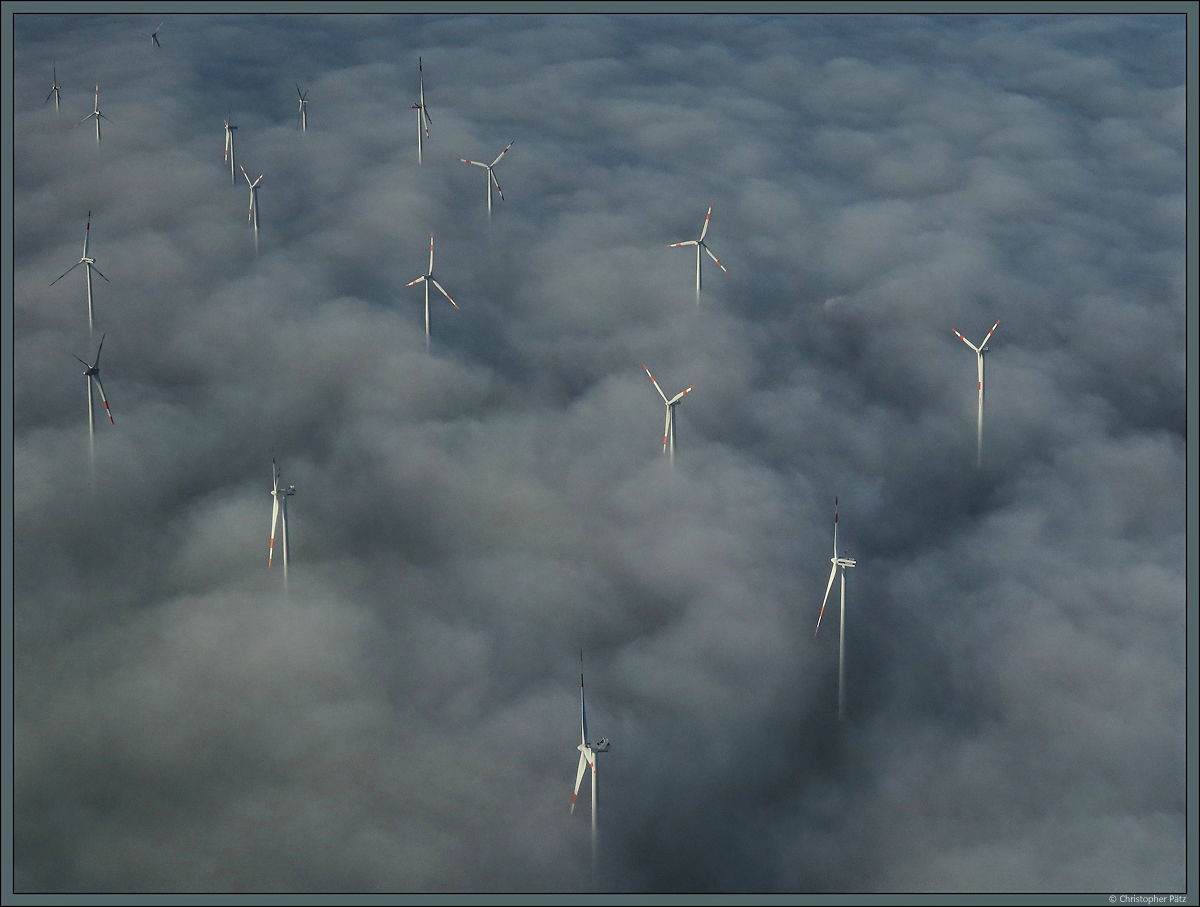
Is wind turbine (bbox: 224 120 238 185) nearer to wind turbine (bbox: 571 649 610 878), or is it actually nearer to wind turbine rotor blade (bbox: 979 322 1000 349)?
wind turbine rotor blade (bbox: 979 322 1000 349)

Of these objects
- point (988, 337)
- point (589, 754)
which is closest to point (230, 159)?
point (988, 337)

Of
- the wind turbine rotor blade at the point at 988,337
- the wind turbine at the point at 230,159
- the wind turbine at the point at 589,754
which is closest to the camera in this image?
the wind turbine at the point at 589,754

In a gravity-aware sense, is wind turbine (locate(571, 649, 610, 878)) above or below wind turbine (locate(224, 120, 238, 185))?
below

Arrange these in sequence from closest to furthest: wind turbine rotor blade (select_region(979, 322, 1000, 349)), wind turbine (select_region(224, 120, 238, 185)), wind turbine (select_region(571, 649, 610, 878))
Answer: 1. wind turbine (select_region(571, 649, 610, 878))
2. wind turbine rotor blade (select_region(979, 322, 1000, 349))
3. wind turbine (select_region(224, 120, 238, 185))

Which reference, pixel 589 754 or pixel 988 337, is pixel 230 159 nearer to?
pixel 988 337

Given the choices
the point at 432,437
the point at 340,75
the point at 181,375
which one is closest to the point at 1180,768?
the point at 432,437

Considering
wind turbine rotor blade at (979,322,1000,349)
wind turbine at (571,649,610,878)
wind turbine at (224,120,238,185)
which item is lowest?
wind turbine at (571,649,610,878)

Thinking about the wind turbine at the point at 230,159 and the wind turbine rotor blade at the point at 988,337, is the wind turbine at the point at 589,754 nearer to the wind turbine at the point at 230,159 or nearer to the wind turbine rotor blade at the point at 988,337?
the wind turbine rotor blade at the point at 988,337

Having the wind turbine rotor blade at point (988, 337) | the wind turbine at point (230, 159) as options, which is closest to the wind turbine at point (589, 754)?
the wind turbine rotor blade at point (988, 337)

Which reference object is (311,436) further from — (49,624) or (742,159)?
(742,159)

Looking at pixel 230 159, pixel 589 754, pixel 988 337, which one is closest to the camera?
pixel 589 754

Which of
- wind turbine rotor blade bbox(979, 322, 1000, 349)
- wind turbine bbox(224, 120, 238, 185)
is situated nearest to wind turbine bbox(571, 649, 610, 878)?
wind turbine rotor blade bbox(979, 322, 1000, 349)
